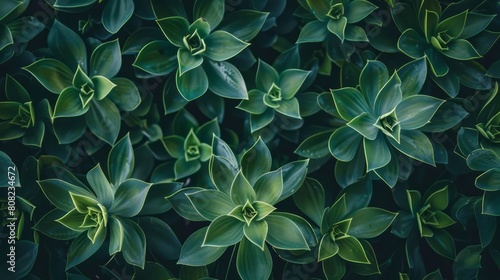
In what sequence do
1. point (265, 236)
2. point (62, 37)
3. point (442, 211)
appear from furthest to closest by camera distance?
point (442, 211)
point (62, 37)
point (265, 236)

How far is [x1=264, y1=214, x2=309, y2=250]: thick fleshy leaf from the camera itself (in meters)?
1.30

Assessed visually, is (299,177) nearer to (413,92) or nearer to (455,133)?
(413,92)

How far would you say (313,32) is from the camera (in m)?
1.45

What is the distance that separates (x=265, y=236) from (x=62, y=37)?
0.78 metres

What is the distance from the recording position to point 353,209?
1.43 metres

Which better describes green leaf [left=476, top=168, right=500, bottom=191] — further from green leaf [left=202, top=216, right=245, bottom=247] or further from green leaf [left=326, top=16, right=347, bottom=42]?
green leaf [left=202, top=216, right=245, bottom=247]

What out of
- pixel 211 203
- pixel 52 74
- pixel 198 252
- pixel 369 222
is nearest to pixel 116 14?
pixel 52 74

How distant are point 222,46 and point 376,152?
1.69 ft

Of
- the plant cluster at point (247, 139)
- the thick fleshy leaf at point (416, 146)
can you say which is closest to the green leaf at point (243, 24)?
the plant cluster at point (247, 139)

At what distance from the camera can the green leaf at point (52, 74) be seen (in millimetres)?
1343

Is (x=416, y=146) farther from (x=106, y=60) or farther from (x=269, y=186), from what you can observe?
(x=106, y=60)

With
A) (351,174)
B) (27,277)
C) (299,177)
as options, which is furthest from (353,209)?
(27,277)

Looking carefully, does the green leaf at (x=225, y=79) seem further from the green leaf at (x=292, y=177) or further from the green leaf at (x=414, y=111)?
the green leaf at (x=414, y=111)

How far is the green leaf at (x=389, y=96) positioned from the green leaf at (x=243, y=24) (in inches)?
15.2
